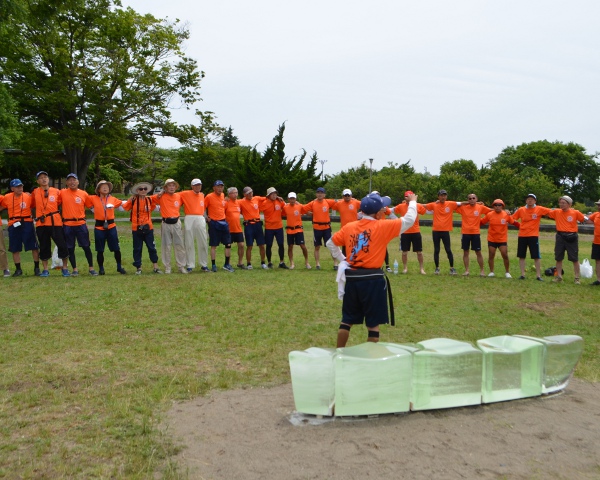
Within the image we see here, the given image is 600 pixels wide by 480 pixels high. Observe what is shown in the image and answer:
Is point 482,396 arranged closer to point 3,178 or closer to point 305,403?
point 305,403

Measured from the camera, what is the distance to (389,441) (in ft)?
16.4

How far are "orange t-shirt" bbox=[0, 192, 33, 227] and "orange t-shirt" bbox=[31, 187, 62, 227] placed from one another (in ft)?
0.50

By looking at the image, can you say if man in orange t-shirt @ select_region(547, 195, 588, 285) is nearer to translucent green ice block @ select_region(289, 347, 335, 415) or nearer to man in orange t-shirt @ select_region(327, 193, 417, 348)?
man in orange t-shirt @ select_region(327, 193, 417, 348)

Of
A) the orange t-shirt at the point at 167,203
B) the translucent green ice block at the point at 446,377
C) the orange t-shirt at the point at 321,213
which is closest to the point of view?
the translucent green ice block at the point at 446,377

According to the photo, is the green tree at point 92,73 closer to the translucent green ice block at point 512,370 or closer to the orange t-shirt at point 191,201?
the orange t-shirt at point 191,201

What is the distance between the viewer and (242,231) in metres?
15.7

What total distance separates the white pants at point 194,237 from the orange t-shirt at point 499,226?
7150mm

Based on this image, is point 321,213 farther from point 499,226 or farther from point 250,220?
point 499,226

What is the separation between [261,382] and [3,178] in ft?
144

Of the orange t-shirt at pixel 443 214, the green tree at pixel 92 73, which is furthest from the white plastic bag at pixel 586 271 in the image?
the green tree at pixel 92 73

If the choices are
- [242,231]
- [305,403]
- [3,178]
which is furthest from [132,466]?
[3,178]

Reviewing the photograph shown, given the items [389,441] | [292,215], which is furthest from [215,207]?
[389,441]

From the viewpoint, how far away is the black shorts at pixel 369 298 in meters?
6.66

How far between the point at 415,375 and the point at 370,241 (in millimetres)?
1674
